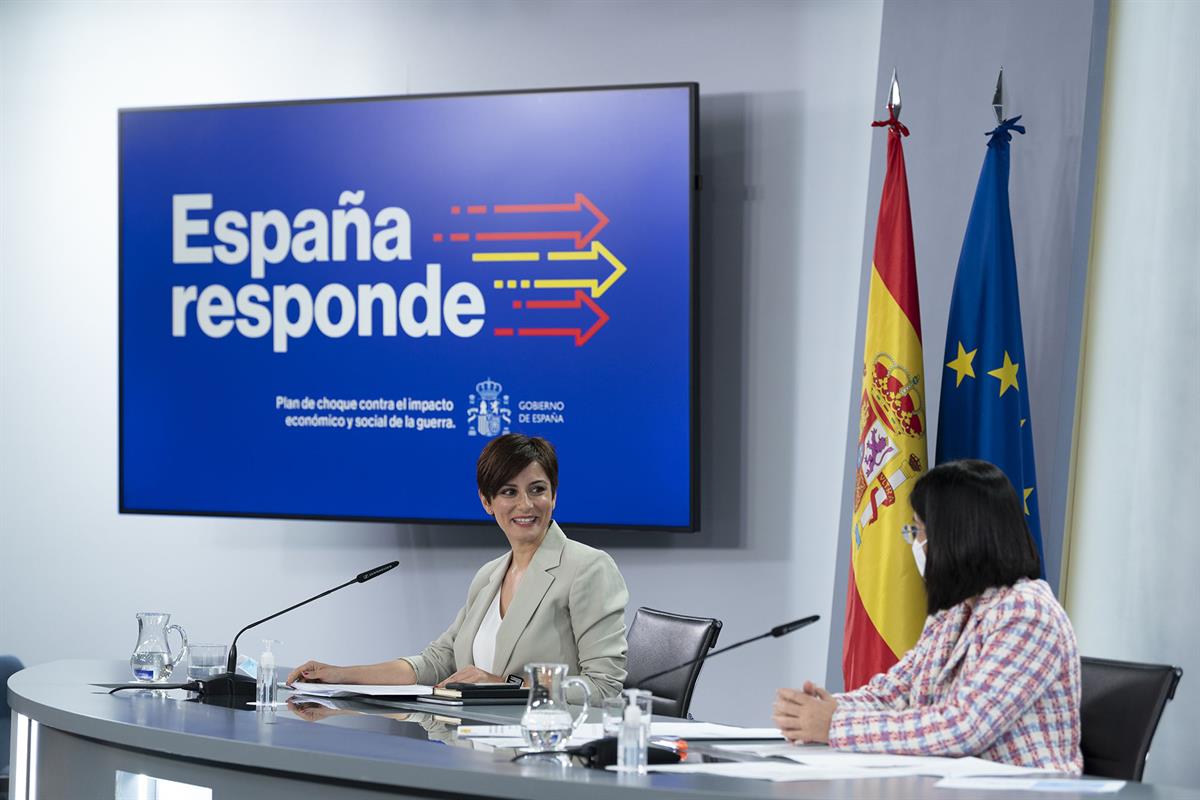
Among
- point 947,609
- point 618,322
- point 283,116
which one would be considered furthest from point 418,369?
point 947,609

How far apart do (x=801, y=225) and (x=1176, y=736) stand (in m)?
2.16

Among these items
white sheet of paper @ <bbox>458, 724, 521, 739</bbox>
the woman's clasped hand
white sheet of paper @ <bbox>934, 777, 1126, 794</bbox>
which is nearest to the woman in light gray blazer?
white sheet of paper @ <bbox>458, 724, 521, 739</bbox>

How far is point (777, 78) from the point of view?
4660 mm

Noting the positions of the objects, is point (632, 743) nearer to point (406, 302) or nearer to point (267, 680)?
point (267, 680)

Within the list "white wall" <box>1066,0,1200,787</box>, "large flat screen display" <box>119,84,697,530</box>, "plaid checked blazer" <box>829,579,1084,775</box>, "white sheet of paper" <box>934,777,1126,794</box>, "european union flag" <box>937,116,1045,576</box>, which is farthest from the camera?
"large flat screen display" <box>119,84,697,530</box>

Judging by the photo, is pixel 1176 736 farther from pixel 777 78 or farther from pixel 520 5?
pixel 520 5

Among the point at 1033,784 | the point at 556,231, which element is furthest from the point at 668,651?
the point at 556,231

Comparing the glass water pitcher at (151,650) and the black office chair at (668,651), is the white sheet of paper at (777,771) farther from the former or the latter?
the glass water pitcher at (151,650)

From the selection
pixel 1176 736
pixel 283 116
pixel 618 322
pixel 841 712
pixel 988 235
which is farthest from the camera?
pixel 283 116

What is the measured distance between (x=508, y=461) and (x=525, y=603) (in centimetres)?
34

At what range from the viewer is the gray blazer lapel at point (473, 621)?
3.39 m

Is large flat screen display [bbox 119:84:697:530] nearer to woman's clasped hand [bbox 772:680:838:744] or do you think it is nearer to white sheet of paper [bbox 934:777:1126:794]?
woman's clasped hand [bbox 772:680:838:744]

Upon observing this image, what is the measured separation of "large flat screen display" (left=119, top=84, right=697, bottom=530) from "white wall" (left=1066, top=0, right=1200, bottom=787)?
132 centimetres

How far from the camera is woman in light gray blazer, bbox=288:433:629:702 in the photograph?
3.21 metres
